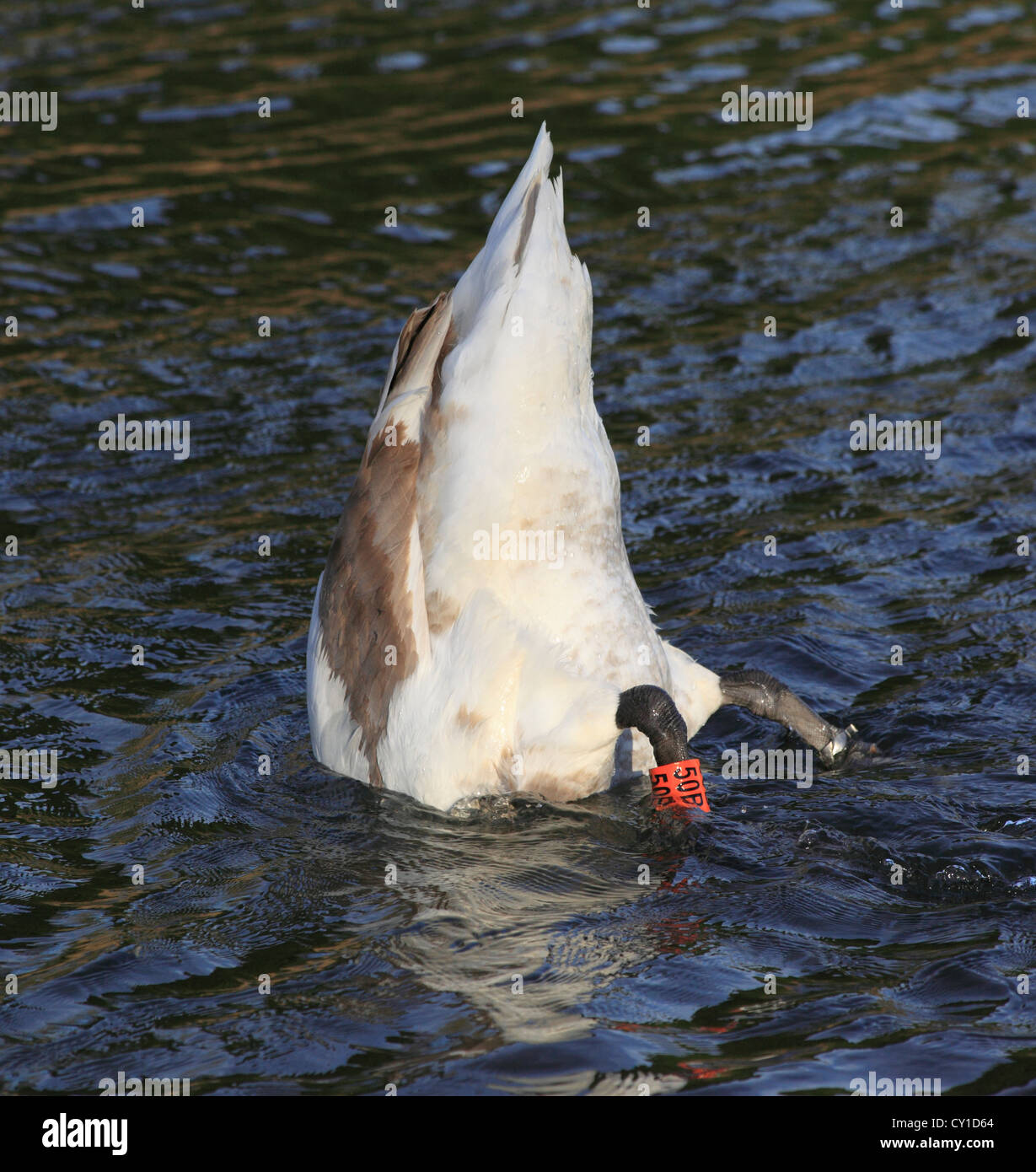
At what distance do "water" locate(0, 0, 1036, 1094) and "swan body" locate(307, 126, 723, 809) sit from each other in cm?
29

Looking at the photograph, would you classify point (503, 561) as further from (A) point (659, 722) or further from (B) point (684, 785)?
(B) point (684, 785)

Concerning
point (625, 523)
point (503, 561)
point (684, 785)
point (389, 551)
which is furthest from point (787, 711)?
point (625, 523)

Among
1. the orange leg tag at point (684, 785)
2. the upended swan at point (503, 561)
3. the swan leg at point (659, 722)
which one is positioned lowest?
the orange leg tag at point (684, 785)

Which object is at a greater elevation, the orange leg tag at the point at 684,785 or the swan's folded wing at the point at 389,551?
the swan's folded wing at the point at 389,551

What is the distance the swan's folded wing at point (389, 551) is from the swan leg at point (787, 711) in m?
1.36

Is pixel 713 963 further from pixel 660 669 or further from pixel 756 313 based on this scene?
pixel 756 313

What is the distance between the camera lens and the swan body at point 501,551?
5.52 m

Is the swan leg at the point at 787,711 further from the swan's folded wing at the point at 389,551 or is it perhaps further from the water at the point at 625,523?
the swan's folded wing at the point at 389,551

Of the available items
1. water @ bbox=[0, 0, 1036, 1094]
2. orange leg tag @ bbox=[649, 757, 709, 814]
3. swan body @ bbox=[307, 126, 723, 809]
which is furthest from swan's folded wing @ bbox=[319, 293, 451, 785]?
orange leg tag @ bbox=[649, 757, 709, 814]

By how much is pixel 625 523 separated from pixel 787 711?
246 cm

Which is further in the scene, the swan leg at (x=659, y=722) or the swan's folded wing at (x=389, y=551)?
the swan's folded wing at (x=389, y=551)

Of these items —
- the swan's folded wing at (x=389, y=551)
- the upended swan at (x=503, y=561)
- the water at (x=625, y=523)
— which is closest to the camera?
the water at (x=625, y=523)

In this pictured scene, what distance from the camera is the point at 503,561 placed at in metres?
5.66

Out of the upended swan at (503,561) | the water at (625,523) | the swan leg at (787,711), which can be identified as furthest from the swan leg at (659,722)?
the swan leg at (787,711)
